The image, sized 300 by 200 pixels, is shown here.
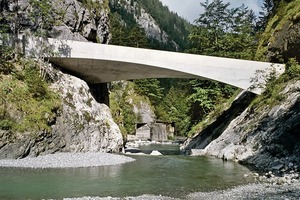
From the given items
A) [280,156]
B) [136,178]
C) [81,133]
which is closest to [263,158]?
[280,156]

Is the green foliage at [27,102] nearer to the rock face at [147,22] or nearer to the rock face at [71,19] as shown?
the rock face at [71,19]

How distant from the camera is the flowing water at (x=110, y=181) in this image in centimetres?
845

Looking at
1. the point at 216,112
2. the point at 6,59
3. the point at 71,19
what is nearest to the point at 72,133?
the point at 6,59

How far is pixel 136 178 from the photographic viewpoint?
1109cm

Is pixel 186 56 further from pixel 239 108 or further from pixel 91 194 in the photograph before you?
pixel 91 194

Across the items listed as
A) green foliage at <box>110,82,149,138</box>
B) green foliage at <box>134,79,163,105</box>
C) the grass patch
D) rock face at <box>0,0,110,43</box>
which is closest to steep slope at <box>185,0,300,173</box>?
the grass patch

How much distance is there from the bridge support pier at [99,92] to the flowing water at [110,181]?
11.8m

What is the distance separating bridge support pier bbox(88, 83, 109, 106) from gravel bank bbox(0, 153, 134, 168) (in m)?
8.79

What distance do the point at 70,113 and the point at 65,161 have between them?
15.1ft

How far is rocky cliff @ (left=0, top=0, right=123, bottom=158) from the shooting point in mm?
14781

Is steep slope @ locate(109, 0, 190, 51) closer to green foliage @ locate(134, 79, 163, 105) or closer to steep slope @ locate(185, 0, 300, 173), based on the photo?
green foliage @ locate(134, 79, 163, 105)

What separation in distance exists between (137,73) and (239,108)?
27.6ft

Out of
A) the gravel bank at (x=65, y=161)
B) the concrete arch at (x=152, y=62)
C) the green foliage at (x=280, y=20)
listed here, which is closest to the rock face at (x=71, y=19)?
the concrete arch at (x=152, y=62)

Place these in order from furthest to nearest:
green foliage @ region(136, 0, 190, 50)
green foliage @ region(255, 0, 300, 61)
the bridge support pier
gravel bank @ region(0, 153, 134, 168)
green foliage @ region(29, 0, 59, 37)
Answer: green foliage @ region(136, 0, 190, 50), the bridge support pier, green foliage @ region(255, 0, 300, 61), green foliage @ region(29, 0, 59, 37), gravel bank @ region(0, 153, 134, 168)
